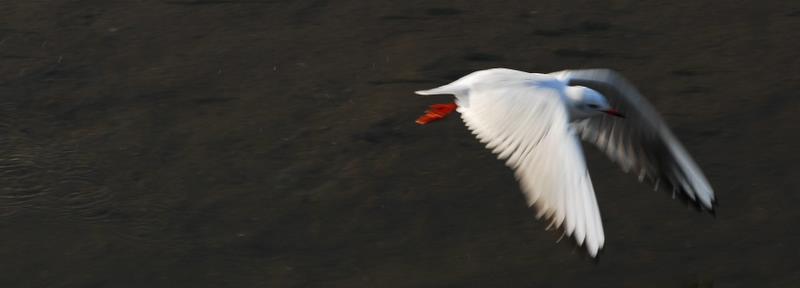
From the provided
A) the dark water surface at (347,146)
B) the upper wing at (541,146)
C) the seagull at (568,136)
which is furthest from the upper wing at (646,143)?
the upper wing at (541,146)

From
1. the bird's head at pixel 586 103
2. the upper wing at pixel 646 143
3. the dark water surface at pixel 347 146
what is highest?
the bird's head at pixel 586 103

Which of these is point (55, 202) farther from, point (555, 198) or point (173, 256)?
point (555, 198)

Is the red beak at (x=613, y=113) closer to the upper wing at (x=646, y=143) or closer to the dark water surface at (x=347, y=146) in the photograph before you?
the upper wing at (x=646, y=143)

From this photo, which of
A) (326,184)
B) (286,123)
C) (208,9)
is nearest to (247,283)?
(326,184)

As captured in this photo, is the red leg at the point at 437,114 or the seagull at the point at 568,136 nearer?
the seagull at the point at 568,136

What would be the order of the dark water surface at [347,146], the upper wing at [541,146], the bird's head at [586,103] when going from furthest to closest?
the dark water surface at [347,146], the bird's head at [586,103], the upper wing at [541,146]

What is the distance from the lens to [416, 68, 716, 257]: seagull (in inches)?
153

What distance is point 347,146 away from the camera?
205 inches

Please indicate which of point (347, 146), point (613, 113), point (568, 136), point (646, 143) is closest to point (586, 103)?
point (613, 113)

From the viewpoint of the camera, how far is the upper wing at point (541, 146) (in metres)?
3.84

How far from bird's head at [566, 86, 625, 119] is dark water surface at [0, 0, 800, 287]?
1.28 feet

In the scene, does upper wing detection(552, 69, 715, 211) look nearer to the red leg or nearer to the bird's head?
the bird's head

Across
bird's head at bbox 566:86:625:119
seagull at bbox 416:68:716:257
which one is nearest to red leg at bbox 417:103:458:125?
seagull at bbox 416:68:716:257

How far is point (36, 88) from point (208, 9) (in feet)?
2.58
